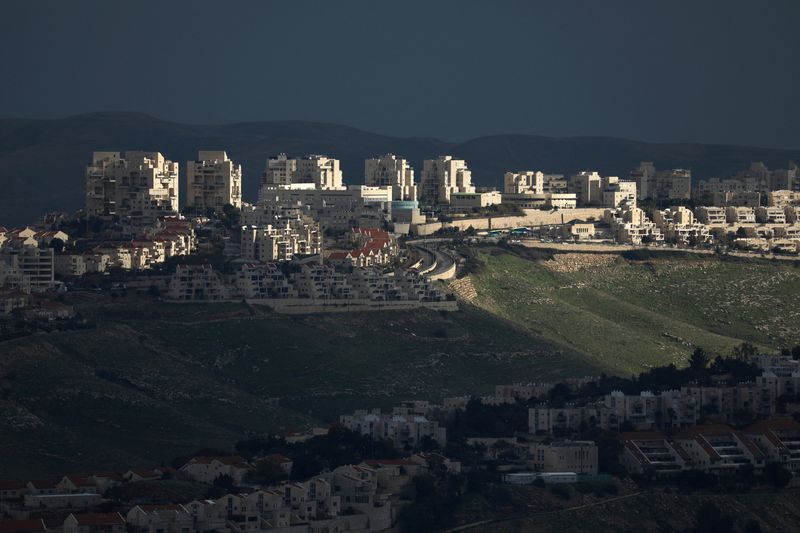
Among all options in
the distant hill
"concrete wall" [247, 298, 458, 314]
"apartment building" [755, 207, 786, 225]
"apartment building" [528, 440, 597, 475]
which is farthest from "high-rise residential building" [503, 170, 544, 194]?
"apartment building" [528, 440, 597, 475]

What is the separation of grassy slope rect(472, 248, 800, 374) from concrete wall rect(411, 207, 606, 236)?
6.32 m

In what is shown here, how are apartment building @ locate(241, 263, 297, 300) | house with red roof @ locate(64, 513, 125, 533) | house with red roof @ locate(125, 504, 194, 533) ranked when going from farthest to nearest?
1. apartment building @ locate(241, 263, 297, 300)
2. house with red roof @ locate(125, 504, 194, 533)
3. house with red roof @ locate(64, 513, 125, 533)

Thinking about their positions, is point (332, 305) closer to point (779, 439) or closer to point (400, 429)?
point (400, 429)

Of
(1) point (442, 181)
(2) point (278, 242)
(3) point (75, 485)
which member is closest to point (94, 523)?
(3) point (75, 485)

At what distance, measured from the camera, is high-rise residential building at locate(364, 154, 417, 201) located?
10506 centimetres

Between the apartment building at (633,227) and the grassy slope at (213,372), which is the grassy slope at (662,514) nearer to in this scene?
the grassy slope at (213,372)

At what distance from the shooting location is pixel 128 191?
9231cm

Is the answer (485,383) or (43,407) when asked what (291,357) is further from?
(43,407)

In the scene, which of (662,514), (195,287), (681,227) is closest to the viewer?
(662,514)

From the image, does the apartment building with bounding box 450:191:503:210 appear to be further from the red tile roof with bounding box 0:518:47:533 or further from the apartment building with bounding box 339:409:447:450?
Answer: the red tile roof with bounding box 0:518:47:533

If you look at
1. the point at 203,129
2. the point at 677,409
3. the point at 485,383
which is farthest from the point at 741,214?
the point at 203,129

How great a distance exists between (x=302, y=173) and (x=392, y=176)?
438 centimetres

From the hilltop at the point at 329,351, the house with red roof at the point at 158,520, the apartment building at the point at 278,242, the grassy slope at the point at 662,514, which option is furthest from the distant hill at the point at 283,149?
the house with red roof at the point at 158,520

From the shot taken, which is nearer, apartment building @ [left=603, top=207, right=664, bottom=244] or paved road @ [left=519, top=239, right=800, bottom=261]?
paved road @ [left=519, top=239, right=800, bottom=261]
